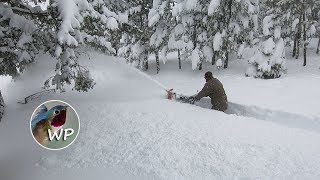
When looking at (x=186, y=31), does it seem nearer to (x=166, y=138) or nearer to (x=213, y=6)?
(x=213, y=6)

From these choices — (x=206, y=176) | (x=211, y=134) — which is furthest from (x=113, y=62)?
(x=206, y=176)

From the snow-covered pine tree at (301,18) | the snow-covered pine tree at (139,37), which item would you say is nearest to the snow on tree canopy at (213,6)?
the snow-covered pine tree at (301,18)

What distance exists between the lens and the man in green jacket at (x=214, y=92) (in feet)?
39.9

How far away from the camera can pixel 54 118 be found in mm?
8273

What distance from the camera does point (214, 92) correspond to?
1226 cm

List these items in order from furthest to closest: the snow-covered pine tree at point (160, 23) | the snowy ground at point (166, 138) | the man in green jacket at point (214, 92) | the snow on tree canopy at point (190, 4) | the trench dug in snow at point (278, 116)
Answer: the snow-covered pine tree at point (160, 23) → the snow on tree canopy at point (190, 4) → the trench dug in snow at point (278, 116) → the man in green jacket at point (214, 92) → the snowy ground at point (166, 138)

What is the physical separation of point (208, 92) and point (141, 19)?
581 inches

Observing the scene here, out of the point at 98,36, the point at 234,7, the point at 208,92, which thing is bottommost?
the point at 208,92

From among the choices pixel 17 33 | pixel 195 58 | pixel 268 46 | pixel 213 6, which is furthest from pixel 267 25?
pixel 17 33

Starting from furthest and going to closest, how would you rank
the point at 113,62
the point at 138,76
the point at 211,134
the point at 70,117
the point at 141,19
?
the point at 141,19 → the point at 113,62 → the point at 138,76 → the point at 211,134 → the point at 70,117

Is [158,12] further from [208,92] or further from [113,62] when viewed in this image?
[208,92]

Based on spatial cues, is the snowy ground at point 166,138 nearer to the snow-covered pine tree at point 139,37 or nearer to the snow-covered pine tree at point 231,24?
the snow-covered pine tree at point 231,24

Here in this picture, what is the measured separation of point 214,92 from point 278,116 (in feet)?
9.66

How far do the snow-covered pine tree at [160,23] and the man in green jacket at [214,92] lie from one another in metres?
12.6
